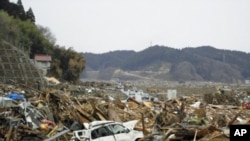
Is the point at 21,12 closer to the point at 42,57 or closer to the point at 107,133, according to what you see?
the point at 42,57

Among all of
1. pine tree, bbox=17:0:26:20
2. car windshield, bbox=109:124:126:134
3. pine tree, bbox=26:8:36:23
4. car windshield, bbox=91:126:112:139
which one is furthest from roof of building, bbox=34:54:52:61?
car windshield, bbox=91:126:112:139

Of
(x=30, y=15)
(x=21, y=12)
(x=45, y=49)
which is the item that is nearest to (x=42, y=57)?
(x=45, y=49)

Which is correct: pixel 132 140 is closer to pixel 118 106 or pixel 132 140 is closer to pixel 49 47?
pixel 118 106

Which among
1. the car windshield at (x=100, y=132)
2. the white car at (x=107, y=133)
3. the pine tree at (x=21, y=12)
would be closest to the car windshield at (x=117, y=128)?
the white car at (x=107, y=133)

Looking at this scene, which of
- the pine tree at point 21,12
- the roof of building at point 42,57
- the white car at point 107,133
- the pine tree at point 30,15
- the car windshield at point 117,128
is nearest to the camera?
the white car at point 107,133

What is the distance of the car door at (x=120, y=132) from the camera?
14148 mm

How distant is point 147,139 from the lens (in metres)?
12.2

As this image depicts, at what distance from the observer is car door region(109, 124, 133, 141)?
46.4 ft

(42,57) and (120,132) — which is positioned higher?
(42,57)

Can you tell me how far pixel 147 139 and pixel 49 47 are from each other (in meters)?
61.6

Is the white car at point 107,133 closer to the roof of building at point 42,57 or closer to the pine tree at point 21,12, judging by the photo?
the roof of building at point 42,57

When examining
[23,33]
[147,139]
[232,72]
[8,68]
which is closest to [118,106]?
[147,139]

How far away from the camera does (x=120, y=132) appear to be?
14.4m

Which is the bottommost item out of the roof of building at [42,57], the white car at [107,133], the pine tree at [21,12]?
the white car at [107,133]
